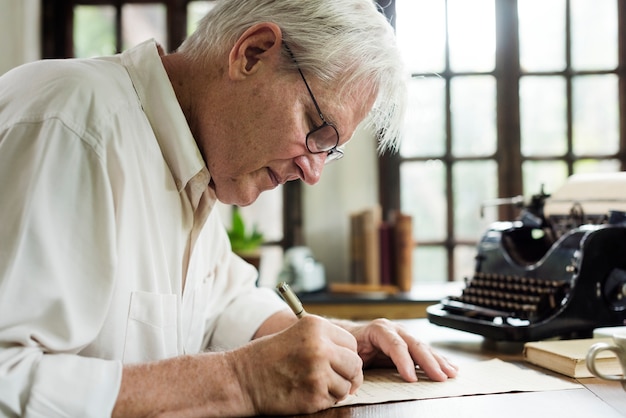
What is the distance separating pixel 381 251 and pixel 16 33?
88.1 inches

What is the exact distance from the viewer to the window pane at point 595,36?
3.91 m

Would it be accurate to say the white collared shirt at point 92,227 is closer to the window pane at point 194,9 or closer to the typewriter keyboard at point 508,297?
the typewriter keyboard at point 508,297

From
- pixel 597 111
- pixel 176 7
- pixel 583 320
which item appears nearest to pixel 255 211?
pixel 176 7

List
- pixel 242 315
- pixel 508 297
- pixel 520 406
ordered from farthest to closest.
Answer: pixel 508 297 → pixel 242 315 → pixel 520 406

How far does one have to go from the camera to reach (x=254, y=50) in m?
1.48

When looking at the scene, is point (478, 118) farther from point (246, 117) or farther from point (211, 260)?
point (246, 117)

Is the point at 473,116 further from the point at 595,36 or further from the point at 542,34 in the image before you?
the point at 595,36

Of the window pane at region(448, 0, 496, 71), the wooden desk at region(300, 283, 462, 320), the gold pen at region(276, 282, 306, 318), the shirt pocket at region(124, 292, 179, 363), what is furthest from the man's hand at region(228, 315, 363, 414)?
the window pane at region(448, 0, 496, 71)

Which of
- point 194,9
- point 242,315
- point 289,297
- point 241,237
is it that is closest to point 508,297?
point 242,315

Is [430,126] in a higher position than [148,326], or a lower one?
higher

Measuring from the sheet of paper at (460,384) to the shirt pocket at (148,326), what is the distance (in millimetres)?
399

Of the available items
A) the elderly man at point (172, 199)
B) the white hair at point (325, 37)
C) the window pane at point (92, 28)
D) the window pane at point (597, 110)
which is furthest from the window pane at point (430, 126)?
the white hair at point (325, 37)

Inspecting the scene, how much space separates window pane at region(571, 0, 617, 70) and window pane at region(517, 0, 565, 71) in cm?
8

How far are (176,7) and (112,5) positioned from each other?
1.18ft
